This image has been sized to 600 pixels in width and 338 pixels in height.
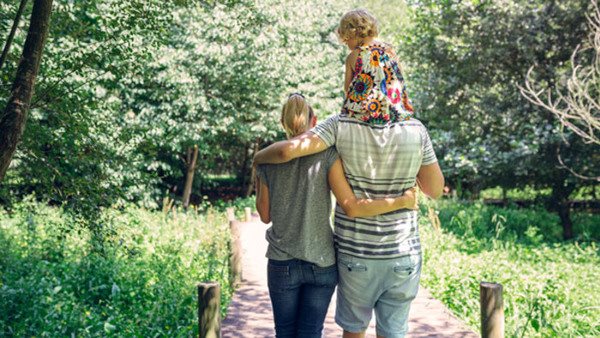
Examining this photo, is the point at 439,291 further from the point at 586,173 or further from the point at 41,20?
the point at 586,173

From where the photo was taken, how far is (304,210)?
3037mm

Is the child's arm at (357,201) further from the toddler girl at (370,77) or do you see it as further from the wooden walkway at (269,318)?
the wooden walkway at (269,318)

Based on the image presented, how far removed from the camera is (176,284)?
277 inches

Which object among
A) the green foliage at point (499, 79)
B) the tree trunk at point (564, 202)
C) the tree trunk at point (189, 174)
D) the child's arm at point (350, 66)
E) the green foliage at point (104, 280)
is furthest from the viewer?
the tree trunk at point (189, 174)

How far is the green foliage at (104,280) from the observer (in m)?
5.35

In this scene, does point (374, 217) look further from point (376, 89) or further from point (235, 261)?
point (235, 261)

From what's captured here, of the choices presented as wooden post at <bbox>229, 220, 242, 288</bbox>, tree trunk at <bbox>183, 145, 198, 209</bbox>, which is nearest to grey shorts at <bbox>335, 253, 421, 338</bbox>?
wooden post at <bbox>229, 220, 242, 288</bbox>

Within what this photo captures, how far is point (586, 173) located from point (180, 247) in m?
9.98

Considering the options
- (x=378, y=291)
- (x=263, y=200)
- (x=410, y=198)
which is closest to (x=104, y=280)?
(x=263, y=200)

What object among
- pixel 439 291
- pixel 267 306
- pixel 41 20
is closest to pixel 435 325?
pixel 439 291

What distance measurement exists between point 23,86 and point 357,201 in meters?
2.75

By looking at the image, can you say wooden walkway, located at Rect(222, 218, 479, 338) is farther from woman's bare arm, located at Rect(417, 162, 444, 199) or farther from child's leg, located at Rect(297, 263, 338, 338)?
woman's bare arm, located at Rect(417, 162, 444, 199)

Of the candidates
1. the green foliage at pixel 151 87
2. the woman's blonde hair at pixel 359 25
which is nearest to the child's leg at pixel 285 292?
the woman's blonde hair at pixel 359 25

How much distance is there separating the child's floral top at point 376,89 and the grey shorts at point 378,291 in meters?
0.74
